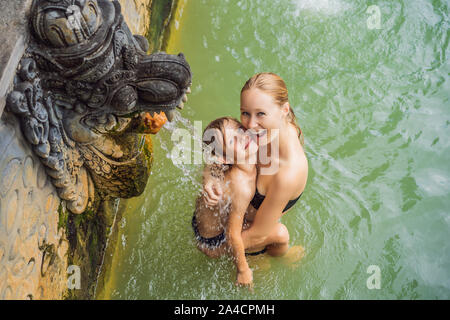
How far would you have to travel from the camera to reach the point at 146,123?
2391 millimetres

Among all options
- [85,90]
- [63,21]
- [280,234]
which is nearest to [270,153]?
[280,234]

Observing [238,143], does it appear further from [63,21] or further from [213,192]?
[63,21]

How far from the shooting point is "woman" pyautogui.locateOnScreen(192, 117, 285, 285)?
8.25 ft

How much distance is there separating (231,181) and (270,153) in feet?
1.02

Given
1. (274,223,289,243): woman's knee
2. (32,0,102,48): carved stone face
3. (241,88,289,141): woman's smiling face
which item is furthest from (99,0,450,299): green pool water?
(32,0,102,48): carved stone face

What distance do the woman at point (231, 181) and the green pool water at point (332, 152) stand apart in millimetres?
368

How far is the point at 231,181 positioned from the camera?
103 inches

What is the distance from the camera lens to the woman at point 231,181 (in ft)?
8.25

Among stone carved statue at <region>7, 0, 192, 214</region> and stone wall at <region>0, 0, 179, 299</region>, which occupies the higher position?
stone carved statue at <region>7, 0, 192, 214</region>

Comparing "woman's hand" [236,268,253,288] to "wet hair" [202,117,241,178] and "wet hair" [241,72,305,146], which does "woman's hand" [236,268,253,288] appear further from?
"wet hair" [241,72,305,146]

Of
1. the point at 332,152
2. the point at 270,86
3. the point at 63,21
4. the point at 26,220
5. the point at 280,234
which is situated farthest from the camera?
the point at 332,152

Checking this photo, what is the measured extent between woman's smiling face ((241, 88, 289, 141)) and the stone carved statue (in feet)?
1.57

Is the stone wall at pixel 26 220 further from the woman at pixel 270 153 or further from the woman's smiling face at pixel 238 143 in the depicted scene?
the woman's smiling face at pixel 238 143
